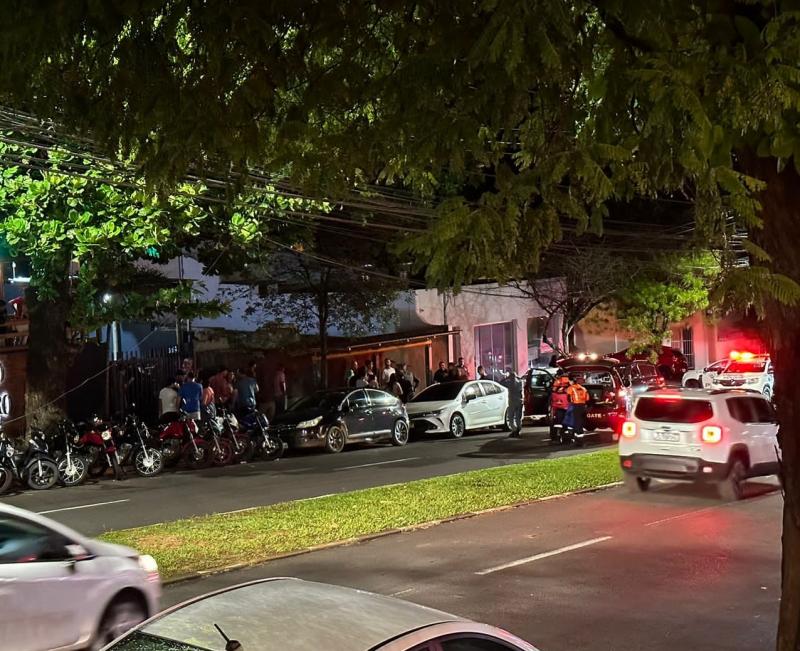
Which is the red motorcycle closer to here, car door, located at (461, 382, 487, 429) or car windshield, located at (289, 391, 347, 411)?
car windshield, located at (289, 391, 347, 411)

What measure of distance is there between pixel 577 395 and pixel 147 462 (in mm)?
9266

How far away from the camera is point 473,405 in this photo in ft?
82.7

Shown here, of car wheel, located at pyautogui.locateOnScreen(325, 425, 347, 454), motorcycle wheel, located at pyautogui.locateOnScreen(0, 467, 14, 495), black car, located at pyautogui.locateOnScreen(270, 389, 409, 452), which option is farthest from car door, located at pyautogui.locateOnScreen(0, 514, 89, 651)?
car wheel, located at pyautogui.locateOnScreen(325, 425, 347, 454)

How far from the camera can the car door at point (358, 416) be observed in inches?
878

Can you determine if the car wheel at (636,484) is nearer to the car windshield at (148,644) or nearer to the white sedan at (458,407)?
the white sedan at (458,407)

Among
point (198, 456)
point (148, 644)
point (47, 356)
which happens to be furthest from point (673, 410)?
point (47, 356)

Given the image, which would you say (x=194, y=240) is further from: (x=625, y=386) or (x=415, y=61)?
(x=415, y=61)

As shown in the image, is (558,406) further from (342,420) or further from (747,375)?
(747,375)

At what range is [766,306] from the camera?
4727 mm

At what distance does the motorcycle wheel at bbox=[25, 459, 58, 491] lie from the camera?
16266 millimetres

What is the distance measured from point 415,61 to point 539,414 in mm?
24557

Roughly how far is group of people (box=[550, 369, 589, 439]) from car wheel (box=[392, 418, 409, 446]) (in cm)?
381

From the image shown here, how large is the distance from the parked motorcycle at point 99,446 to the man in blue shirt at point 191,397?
8.63 ft

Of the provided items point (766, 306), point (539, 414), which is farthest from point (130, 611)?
point (539, 414)
